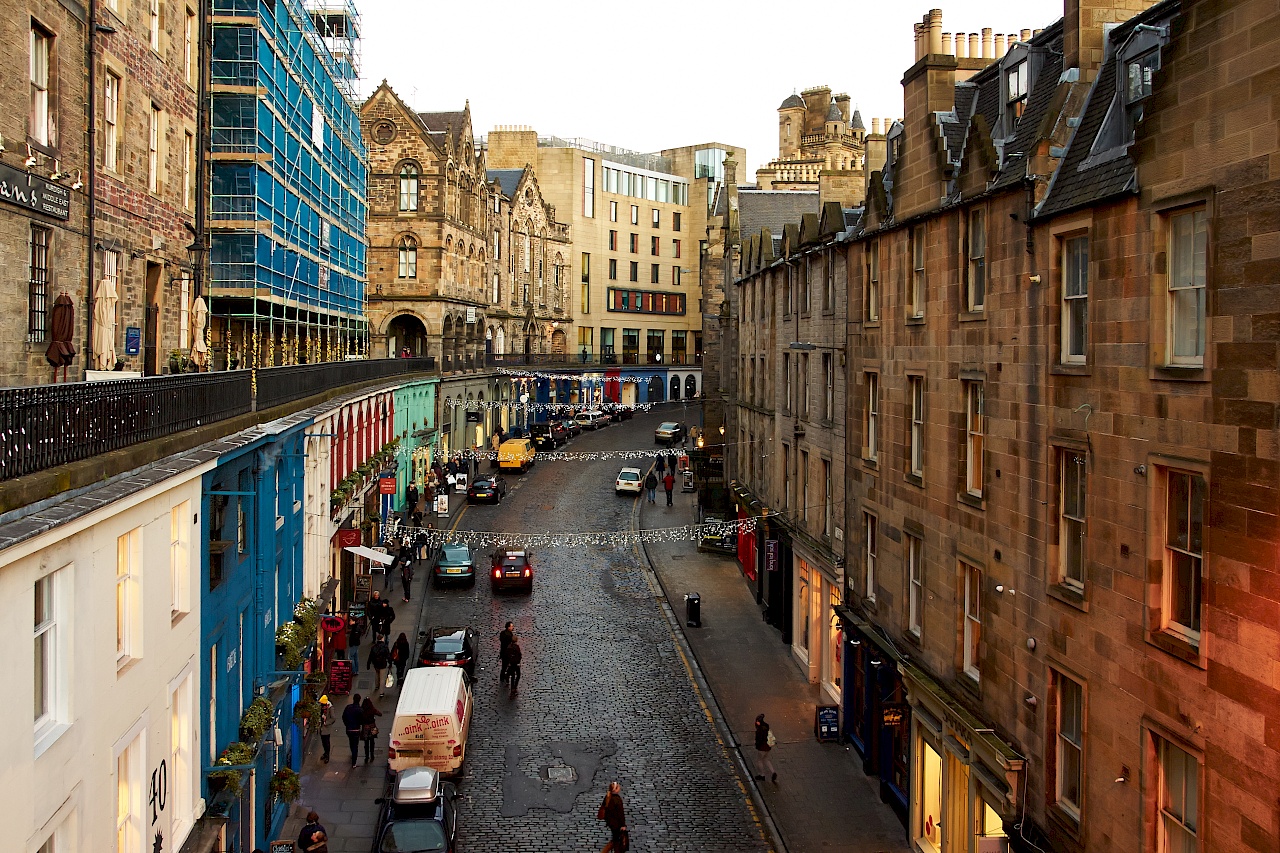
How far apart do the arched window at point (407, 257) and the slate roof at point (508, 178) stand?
20502mm

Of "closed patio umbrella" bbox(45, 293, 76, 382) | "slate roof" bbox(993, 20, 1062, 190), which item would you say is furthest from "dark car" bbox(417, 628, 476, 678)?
"slate roof" bbox(993, 20, 1062, 190)

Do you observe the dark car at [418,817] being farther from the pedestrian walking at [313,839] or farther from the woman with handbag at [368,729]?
the woman with handbag at [368,729]

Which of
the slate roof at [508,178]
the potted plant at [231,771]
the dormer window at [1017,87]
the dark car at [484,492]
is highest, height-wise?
the slate roof at [508,178]

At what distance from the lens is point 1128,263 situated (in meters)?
11.6

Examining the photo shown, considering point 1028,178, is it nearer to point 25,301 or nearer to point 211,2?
point 25,301

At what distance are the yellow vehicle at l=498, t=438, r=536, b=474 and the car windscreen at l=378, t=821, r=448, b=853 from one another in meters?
43.5

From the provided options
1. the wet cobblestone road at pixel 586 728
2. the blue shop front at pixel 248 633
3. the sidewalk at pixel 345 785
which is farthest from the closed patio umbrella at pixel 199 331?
the wet cobblestone road at pixel 586 728

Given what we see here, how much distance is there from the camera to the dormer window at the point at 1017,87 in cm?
1689

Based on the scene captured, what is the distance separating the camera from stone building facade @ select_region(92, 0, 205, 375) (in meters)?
18.1

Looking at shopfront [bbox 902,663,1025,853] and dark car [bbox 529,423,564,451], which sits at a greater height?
dark car [bbox 529,423,564,451]

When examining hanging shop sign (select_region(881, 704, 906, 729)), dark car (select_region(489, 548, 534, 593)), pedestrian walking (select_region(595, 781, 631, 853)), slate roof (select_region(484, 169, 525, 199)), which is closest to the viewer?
pedestrian walking (select_region(595, 781, 631, 853))

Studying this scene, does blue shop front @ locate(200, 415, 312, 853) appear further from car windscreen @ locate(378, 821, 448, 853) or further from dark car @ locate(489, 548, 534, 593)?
dark car @ locate(489, 548, 534, 593)

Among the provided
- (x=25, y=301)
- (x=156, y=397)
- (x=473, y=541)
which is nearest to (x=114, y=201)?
(x=25, y=301)

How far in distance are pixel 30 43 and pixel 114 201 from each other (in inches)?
155
